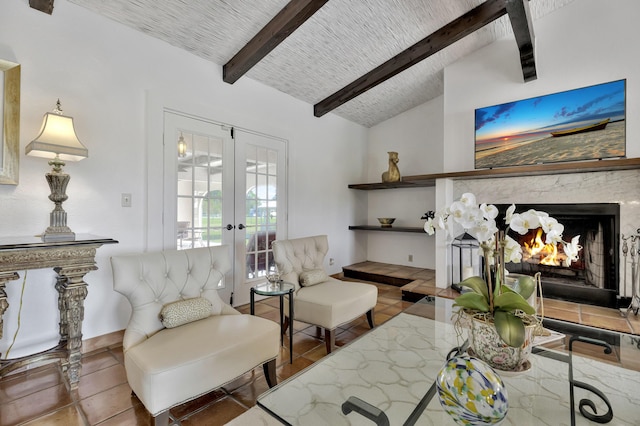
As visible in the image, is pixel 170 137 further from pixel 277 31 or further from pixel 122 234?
pixel 277 31

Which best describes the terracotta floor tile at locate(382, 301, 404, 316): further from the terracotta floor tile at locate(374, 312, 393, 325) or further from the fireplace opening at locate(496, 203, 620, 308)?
the fireplace opening at locate(496, 203, 620, 308)

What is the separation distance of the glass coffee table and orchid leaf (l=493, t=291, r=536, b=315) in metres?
0.31

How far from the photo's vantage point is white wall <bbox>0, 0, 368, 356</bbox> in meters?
2.06

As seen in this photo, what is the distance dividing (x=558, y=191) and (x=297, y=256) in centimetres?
286

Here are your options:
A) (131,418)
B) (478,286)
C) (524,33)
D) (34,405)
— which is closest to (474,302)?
(478,286)

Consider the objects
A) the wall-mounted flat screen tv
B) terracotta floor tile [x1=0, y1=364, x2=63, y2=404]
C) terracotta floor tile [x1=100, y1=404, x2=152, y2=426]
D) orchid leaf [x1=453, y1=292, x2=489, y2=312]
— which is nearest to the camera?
orchid leaf [x1=453, y1=292, x2=489, y2=312]

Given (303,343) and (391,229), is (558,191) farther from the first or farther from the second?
(303,343)

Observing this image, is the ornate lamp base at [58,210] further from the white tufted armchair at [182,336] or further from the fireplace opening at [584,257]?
the fireplace opening at [584,257]

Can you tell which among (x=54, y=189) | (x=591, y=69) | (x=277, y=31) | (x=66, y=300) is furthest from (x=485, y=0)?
(x=66, y=300)

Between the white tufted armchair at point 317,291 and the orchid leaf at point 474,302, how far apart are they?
3.98 feet

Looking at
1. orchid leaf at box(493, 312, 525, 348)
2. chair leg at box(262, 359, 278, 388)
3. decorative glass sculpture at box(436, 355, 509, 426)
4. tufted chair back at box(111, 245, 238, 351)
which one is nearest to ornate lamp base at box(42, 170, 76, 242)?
tufted chair back at box(111, 245, 238, 351)

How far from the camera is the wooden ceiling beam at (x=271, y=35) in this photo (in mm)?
2400

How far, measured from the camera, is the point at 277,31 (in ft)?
8.50

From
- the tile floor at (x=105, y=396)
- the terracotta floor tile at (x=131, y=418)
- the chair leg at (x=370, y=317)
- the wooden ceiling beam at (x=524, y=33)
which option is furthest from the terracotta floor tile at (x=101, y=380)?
the wooden ceiling beam at (x=524, y=33)
